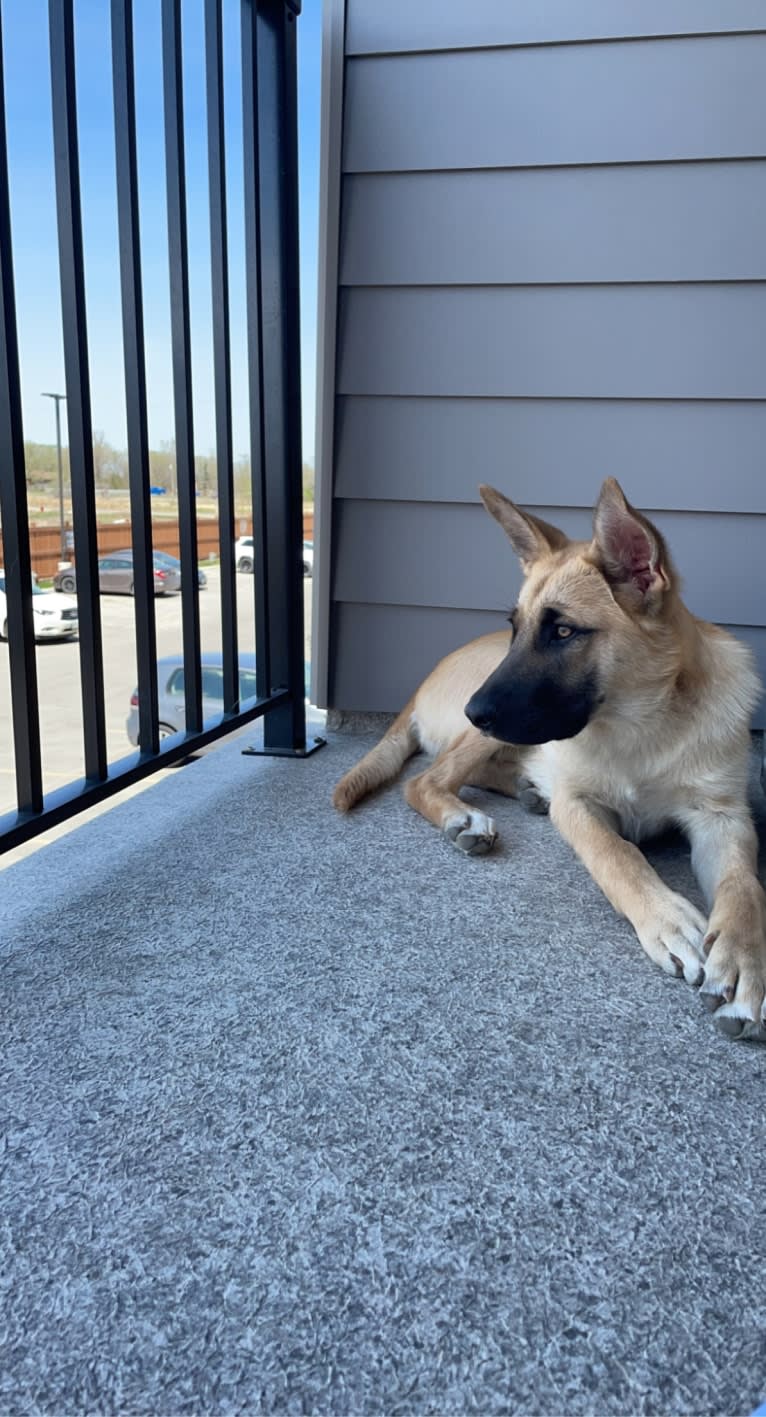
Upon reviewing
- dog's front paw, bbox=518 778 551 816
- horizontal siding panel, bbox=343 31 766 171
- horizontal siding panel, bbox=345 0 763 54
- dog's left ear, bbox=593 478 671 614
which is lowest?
dog's front paw, bbox=518 778 551 816

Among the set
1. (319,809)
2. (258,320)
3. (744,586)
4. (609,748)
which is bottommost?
(319,809)

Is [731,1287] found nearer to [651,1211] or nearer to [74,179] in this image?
[651,1211]

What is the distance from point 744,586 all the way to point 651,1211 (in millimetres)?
2041

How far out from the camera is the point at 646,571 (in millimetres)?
1820

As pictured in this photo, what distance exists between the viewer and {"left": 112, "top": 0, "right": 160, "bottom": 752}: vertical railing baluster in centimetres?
175

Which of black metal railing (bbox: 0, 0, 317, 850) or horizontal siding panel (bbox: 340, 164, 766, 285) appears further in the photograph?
horizontal siding panel (bbox: 340, 164, 766, 285)

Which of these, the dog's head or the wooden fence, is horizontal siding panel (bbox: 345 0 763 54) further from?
the dog's head

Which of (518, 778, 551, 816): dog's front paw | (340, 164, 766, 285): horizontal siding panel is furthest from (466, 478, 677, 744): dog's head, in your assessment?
(340, 164, 766, 285): horizontal siding panel

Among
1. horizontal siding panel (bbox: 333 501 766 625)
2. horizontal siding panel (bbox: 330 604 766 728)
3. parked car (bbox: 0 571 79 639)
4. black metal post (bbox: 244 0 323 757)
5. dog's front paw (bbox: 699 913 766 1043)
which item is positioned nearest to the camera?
dog's front paw (bbox: 699 913 766 1043)

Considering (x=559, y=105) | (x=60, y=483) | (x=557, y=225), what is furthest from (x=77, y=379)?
(x=559, y=105)

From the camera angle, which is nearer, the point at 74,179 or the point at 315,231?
the point at 74,179

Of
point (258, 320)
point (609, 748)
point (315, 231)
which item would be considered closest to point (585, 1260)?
point (609, 748)

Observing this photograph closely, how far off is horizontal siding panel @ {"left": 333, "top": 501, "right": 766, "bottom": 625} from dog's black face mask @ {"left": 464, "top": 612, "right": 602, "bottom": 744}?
3.30 ft

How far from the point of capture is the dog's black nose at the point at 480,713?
1827 millimetres
